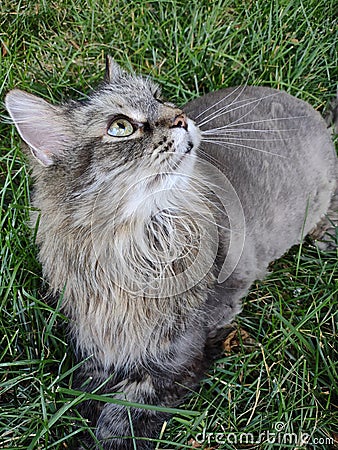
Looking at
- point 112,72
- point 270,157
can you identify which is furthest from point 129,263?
point 270,157

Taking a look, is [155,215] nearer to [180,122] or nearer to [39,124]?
[180,122]

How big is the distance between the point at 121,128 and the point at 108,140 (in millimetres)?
58

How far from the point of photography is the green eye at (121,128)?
5.80 feet

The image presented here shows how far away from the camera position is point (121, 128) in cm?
178

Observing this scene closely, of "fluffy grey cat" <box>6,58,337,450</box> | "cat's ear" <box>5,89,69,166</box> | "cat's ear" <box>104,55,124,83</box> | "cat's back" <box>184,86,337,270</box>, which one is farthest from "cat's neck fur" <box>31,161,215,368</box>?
"cat's ear" <box>104,55,124,83</box>

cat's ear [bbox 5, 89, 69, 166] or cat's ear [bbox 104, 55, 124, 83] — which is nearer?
cat's ear [bbox 5, 89, 69, 166]

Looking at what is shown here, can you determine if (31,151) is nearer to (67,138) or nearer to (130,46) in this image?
(67,138)

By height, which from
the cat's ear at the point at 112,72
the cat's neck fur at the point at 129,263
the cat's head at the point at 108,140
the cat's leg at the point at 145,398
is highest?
the cat's ear at the point at 112,72

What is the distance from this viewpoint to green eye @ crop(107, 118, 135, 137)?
1.77m

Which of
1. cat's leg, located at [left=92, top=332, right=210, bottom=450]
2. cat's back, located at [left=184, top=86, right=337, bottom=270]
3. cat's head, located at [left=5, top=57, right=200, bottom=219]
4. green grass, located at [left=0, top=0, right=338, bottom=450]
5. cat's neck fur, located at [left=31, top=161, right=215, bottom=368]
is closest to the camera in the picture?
cat's head, located at [left=5, top=57, right=200, bottom=219]

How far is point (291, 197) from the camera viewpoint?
2.42m

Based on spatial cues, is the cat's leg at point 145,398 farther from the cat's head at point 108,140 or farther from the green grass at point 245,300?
the cat's head at point 108,140

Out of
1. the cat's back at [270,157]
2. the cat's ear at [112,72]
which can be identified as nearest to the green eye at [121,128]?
the cat's ear at [112,72]

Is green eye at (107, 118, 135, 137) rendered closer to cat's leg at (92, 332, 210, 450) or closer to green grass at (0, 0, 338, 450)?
green grass at (0, 0, 338, 450)
